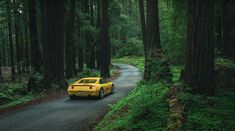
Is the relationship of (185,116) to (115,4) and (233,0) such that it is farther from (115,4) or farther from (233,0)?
(115,4)

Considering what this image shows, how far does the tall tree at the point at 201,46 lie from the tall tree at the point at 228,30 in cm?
715

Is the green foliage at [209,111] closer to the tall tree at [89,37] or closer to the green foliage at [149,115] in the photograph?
the green foliage at [149,115]

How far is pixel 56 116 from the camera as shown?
1447 centimetres

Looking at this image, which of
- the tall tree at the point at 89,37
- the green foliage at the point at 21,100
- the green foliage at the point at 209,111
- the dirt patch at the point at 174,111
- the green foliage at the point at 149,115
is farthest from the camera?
the tall tree at the point at 89,37

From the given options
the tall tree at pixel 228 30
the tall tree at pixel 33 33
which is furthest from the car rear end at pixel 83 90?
the tall tree at pixel 33 33

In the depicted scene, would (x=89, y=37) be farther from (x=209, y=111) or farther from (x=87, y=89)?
(x=209, y=111)

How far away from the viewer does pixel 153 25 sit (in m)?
23.5

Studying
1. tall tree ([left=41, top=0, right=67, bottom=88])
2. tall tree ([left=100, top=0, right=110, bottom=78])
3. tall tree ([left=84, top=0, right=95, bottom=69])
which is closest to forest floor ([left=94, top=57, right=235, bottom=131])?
tall tree ([left=41, top=0, right=67, bottom=88])

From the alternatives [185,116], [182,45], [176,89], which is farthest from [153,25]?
[185,116]

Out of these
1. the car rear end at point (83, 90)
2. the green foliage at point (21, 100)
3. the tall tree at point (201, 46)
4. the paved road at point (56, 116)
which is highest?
the tall tree at point (201, 46)

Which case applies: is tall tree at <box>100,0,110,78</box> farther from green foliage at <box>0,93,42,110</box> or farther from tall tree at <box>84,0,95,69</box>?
green foliage at <box>0,93,42,110</box>

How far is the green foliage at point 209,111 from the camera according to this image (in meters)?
8.47

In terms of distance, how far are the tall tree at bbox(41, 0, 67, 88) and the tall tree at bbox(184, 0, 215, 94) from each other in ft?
47.0

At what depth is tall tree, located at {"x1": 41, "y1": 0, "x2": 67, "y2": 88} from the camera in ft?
77.9
